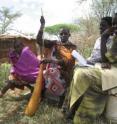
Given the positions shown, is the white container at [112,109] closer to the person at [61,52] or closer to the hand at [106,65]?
the hand at [106,65]

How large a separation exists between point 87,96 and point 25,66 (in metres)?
1.91

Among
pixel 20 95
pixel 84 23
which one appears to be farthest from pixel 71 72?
pixel 84 23

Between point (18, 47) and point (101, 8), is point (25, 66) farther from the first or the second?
point (101, 8)

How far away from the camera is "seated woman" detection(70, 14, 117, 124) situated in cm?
641

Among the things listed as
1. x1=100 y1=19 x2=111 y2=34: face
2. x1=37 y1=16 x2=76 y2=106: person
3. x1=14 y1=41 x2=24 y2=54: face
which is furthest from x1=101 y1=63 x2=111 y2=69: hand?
x1=14 y1=41 x2=24 y2=54: face

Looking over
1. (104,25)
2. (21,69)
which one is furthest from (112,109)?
(21,69)

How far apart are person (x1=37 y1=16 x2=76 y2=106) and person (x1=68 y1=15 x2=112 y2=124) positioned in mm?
770

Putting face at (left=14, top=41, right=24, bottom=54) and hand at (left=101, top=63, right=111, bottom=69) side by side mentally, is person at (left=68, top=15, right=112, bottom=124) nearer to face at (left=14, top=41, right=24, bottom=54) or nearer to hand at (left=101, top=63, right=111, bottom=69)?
hand at (left=101, top=63, right=111, bottom=69)

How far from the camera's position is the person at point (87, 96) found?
21.0 ft

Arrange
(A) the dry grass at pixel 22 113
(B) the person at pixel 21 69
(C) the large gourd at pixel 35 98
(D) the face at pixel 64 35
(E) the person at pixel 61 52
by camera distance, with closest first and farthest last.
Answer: (A) the dry grass at pixel 22 113 → (C) the large gourd at pixel 35 98 → (E) the person at pixel 61 52 → (D) the face at pixel 64 35 → (B) the person at pixel 21 69

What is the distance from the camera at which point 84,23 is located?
14906 millimetres

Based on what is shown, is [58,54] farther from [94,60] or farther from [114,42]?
[114,42]

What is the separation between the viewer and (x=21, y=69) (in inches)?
317

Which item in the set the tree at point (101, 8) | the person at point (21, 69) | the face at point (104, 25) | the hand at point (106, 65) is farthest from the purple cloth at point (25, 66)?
the tree at point (101, 8)
